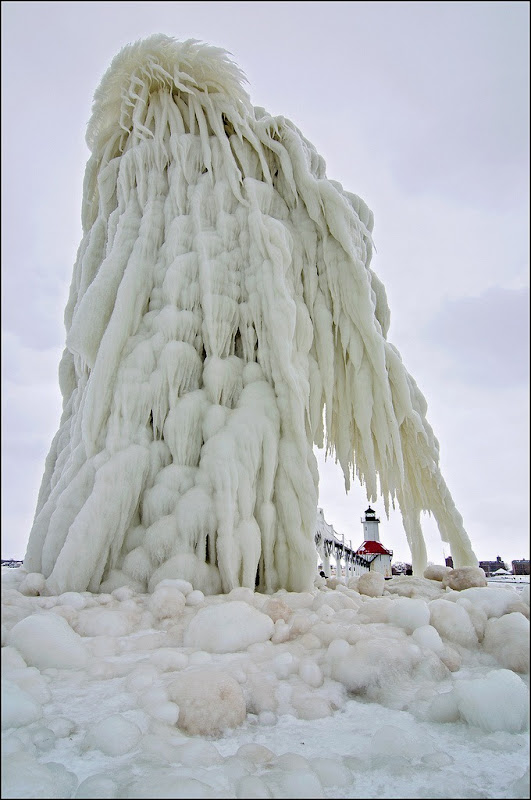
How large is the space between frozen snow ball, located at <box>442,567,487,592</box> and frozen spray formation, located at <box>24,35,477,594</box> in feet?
4.73

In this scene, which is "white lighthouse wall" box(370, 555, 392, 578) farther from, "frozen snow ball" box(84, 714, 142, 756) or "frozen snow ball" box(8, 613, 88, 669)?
"frozen snow ball" box(84, 714, 142, 756)

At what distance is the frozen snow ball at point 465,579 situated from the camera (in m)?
4.79

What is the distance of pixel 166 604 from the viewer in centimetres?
334

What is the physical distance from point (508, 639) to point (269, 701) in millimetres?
1323

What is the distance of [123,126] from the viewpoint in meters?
6.23

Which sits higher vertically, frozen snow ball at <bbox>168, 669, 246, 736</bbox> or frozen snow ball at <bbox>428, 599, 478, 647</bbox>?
frozen snow ball at <bbox>428, 599, 478, 647</bbox>

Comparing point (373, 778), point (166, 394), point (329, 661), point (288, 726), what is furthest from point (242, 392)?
point (373, 778)

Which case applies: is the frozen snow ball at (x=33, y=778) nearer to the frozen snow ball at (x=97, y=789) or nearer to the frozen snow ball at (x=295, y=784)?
the frozen snow ball at (x=97, y=789)

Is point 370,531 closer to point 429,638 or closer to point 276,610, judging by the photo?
point 276,610

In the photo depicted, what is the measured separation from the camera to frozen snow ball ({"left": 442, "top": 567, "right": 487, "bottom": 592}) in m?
4.79

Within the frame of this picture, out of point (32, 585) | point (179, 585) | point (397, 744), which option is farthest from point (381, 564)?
point (397, 744)

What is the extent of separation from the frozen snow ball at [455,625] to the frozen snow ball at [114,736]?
176cm

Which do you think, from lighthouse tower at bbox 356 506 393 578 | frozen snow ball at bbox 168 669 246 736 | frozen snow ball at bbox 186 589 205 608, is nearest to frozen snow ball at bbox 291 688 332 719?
frozen snow ball at bbox 168 669 246 736

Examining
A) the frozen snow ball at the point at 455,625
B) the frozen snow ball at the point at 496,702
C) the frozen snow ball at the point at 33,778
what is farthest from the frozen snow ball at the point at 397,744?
the frozen snow ball at the point at 455,625
